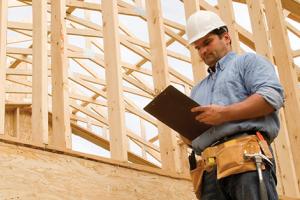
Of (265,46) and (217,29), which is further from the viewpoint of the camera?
(265,46)

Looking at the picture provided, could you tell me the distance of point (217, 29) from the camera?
10.3 feet

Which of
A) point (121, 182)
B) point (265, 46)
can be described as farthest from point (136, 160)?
point (121, 182)

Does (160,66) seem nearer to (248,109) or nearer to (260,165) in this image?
(248,109)

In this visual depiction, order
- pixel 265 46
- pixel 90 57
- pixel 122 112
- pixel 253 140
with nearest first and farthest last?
pixel 253 140
pixel 122 112
pixel 265 46
pixel 90 57

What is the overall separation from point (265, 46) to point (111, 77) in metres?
1.32

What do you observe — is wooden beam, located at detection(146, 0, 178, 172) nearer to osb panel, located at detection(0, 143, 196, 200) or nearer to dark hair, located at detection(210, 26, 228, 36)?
osb panel, located at detection(0, 143, 196, 200)

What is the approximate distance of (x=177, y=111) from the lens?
9.32 feet

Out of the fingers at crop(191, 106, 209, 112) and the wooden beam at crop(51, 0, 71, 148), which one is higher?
the wooden beam at crop(51, 0, 71, 148)

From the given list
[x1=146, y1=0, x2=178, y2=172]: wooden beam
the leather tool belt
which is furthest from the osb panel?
the leather tool belt

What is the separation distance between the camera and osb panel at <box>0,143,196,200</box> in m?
2.98

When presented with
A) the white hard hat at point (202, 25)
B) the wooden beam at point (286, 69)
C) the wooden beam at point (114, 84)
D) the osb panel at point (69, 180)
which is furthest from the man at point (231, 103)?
the wooden beam at point (286, 69)

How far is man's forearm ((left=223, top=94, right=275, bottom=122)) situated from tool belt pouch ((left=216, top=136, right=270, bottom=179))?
0.11m

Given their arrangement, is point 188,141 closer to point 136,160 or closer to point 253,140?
point 253,140

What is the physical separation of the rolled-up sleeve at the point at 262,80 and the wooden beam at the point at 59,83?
129 centimetres
